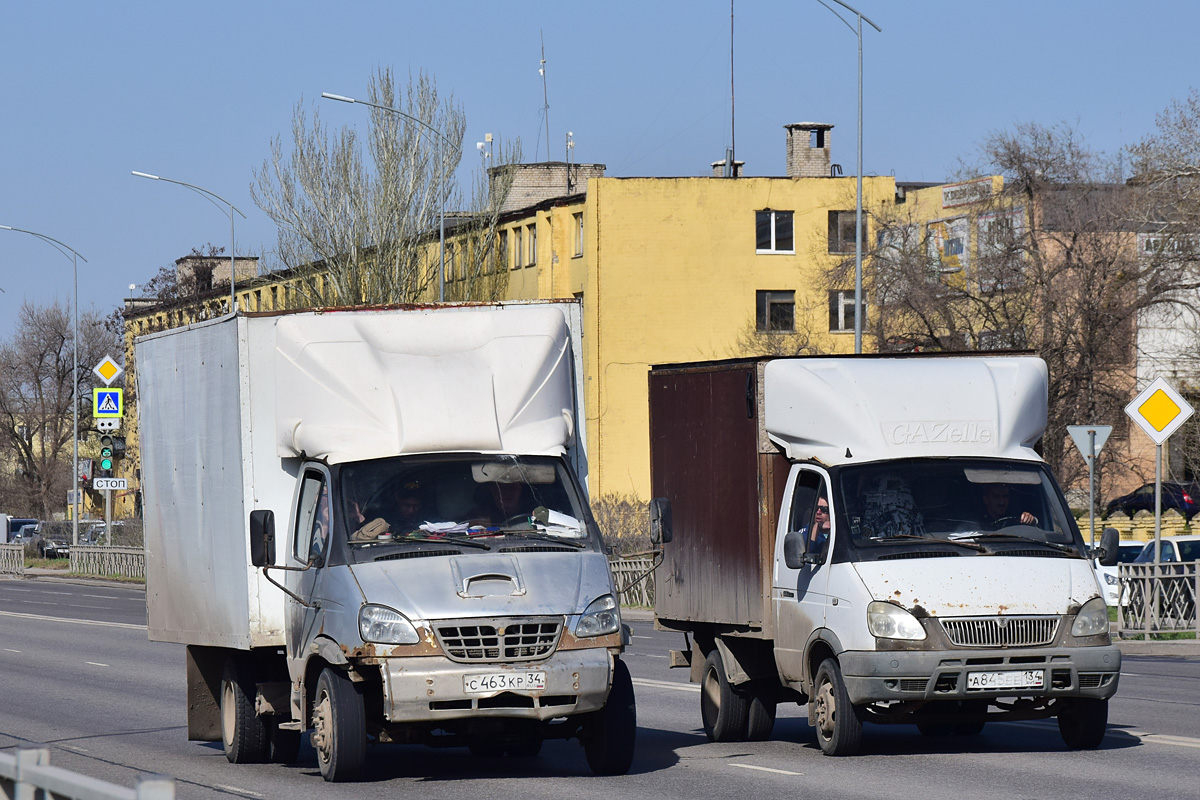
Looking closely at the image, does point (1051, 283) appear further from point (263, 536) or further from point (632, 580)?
point (263, 536)

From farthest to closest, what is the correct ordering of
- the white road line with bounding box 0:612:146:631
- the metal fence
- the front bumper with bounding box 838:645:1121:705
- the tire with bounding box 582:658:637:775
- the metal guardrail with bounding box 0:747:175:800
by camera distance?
the metal fence → the white road line with bounding box 0:612:146:631 → the front bumper with bounding box 838:645:1121:705 → the tire with bounding box 582:658:637:775 → the metal guardrail with bounding box 0:747:175:800

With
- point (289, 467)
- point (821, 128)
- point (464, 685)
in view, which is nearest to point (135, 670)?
point (289, 467)

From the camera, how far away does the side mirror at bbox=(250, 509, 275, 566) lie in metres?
11.3

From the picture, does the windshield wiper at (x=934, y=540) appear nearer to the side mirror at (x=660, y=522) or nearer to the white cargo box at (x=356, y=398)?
the side mirror at (x=660, y=522)

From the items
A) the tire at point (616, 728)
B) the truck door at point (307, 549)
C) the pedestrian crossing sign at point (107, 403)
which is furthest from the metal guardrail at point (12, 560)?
the tire at point (616, 728)

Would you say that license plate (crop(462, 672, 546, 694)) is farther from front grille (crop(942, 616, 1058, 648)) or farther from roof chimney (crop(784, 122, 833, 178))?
roof chimney (crop(784, 122, 833, 178))

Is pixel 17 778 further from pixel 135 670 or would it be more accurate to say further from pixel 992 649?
pixel 135 670

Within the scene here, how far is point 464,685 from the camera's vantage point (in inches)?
419

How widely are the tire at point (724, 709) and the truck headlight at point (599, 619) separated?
2.79m

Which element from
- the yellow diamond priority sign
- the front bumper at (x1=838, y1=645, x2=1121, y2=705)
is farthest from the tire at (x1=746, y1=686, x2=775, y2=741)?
the yellow diamond priority sign

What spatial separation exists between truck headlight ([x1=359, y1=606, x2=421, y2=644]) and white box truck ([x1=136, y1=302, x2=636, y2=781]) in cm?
1

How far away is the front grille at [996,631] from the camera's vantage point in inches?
454

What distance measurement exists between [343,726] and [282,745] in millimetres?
1968

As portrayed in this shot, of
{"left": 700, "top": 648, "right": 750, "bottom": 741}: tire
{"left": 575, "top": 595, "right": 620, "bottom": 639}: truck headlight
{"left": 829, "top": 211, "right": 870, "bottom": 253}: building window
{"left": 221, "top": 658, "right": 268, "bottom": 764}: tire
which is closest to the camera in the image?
{"left": 575, "top": 595, "right": 620, "bottom": 639}: truck headlight
